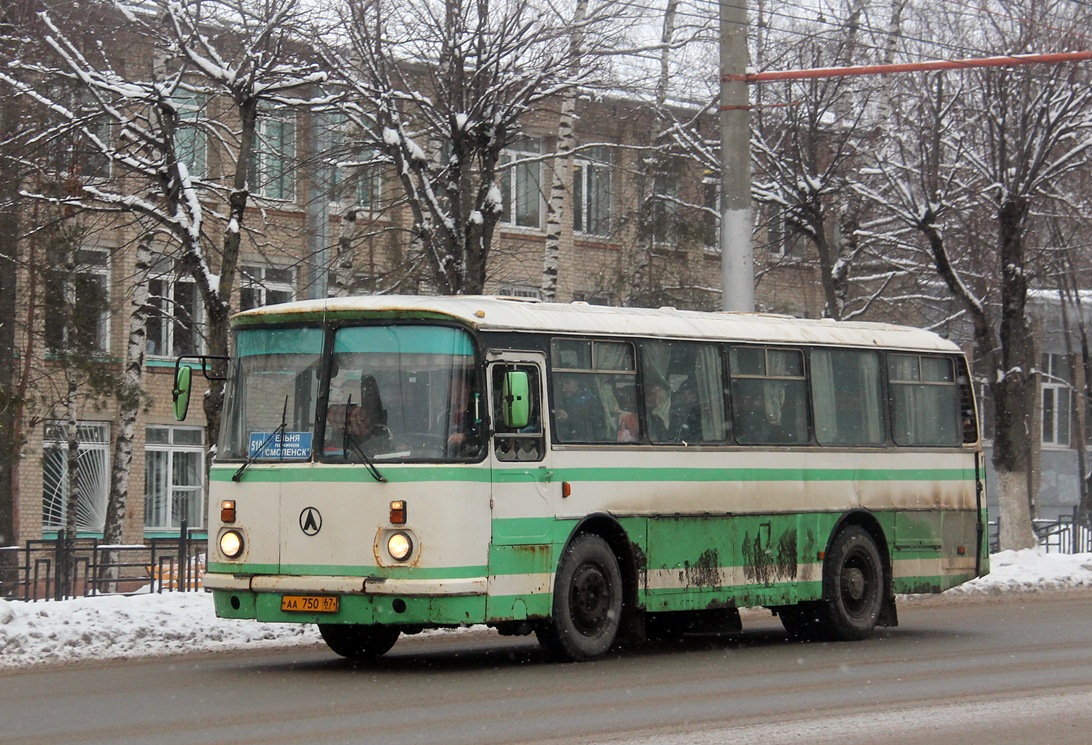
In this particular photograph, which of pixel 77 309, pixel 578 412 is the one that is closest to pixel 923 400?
pixel 578 412

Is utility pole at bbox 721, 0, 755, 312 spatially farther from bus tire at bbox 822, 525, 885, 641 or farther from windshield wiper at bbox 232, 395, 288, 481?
windshield wiper at bbox 232, 395, 288, 481

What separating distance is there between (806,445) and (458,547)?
4730 mm

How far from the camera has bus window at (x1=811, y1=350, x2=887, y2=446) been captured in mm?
16891

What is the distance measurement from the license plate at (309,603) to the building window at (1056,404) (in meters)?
43.5

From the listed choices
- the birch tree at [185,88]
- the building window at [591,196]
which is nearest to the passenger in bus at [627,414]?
the birch tree at [185,88]

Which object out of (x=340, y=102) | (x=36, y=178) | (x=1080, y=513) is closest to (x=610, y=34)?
(x=340, y=102)

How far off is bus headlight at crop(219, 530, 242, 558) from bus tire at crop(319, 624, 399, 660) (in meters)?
1.02

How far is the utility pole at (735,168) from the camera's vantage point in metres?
20.3

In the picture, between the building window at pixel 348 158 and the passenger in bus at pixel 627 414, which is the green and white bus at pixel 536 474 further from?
the building window at pixel 348 158

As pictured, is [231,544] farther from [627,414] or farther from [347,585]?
[627,414]

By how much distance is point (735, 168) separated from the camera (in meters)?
20.6

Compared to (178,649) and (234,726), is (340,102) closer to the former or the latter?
(178,649)

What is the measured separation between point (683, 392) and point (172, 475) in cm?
2342

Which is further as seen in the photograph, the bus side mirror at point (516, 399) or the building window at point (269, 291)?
the building window at point (269, 291)
